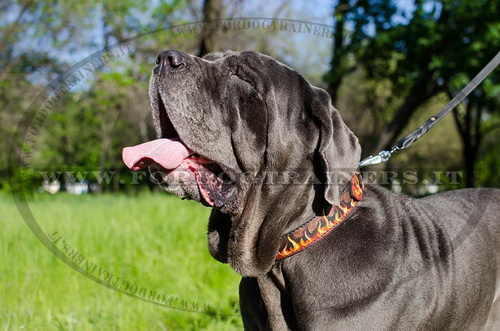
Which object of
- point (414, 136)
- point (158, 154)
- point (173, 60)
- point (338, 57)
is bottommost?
point (338, 57)

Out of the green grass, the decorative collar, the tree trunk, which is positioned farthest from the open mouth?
the tree trunk

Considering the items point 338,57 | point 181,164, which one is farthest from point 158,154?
point 338,57

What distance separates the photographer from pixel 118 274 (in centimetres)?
512

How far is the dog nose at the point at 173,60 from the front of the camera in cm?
236

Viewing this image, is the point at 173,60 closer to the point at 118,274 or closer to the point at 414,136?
the point at 414,136

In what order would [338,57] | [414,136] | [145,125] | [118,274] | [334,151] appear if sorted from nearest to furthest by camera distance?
[334,151], [414,136], [118,274], [145,125], [338,57]

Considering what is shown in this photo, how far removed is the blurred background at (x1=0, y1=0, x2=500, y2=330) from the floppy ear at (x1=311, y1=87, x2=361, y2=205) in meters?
1.81

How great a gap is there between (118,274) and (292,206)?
10.4 feet

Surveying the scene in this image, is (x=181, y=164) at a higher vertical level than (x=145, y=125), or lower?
higher

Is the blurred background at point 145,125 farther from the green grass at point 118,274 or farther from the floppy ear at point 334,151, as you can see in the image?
the floppy ear at point 334,151

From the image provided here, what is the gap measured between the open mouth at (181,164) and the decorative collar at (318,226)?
0.36m

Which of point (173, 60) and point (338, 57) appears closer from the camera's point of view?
point (173, 60)

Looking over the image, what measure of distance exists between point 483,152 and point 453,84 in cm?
606

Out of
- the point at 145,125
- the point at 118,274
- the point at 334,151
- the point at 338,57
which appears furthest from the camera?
the point at 338,57
